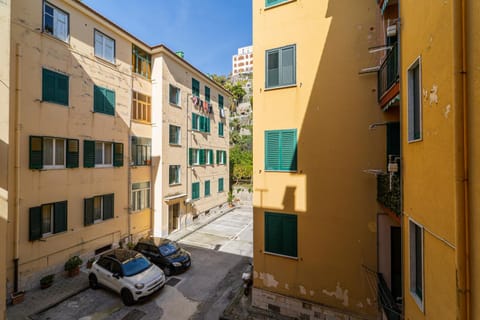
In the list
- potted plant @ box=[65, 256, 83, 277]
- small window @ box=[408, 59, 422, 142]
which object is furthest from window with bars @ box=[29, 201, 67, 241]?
small window @ box=[408, 59, 422, 142]

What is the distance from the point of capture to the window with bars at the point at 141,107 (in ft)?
49.4

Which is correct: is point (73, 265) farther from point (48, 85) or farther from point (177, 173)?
point (177, 173)

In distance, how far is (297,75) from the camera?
8.11 meters

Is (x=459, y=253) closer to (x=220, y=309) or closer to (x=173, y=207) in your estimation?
(x=220, y=309)

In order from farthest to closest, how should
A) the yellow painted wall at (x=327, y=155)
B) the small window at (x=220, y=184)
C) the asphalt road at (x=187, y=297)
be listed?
1. the small window at (x=220, y=184)
2. the asphalt road at (x=187, y=297)
3. the yellow painted wall at (x=327, y=155)

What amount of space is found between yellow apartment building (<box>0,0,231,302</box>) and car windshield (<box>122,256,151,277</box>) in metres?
4.16

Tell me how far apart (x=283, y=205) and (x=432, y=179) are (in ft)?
16.8

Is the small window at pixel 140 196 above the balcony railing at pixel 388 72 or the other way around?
the other way around

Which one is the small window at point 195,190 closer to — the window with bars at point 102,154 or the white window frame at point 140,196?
the white window frame at point 140,196

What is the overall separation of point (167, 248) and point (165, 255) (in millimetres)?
537

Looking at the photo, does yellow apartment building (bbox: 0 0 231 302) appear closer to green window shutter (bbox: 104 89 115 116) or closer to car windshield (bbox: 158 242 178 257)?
green window shutter (bbox: 104 89 115 116)

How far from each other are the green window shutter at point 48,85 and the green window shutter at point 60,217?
510 cm

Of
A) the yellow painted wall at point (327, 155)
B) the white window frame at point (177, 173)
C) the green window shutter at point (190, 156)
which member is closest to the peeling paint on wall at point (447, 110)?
the yellow painted wall at point (327, 155)

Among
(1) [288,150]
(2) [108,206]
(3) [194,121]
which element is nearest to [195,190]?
(3) [194,121]
